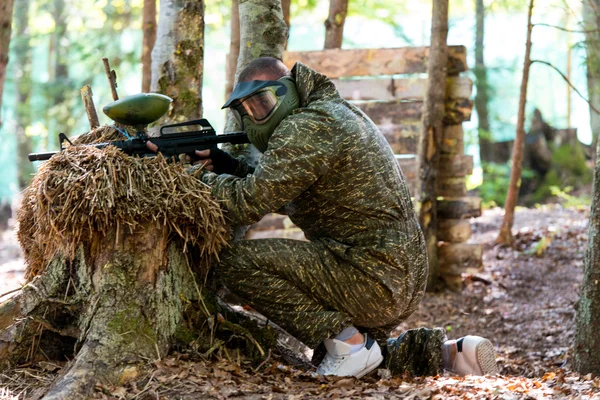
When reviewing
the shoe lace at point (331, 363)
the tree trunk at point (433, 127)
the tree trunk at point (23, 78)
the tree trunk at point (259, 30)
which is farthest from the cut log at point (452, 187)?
the tree trunk at point (23, 78)

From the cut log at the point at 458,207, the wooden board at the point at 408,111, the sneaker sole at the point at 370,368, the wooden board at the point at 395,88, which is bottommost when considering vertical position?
the sneaker sole at the point at 370,368

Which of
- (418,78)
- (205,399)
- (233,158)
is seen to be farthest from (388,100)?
(205,399)

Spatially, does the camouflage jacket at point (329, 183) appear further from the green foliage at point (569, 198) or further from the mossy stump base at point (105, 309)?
the green foliage at point (569, 198)

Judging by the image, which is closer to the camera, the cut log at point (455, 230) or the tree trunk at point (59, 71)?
the cut log at point (455, 230)

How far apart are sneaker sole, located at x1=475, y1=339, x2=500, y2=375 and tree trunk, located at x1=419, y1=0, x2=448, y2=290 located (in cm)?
323

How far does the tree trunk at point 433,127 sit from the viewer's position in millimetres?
7480

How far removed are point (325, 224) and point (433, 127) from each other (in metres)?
3.73

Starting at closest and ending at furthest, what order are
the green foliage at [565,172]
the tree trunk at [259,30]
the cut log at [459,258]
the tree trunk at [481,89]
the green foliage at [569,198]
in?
the tree trunk at [259,30] → the cut log at [459,258] → the green foliage at [569,198] → the green foliage at [565,172] → the tree trunk at [481,89]

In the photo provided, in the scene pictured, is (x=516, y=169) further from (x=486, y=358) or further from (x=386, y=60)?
(x=486, y=358)

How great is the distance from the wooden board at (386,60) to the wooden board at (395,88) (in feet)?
0.30

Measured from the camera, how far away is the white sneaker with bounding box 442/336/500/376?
4297mm

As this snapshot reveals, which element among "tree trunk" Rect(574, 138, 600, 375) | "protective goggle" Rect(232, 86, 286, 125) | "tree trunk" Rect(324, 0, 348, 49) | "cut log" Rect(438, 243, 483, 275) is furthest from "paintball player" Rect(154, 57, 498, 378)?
"tree trunk" Rect(324, 0, 348, 49)

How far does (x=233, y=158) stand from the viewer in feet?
14.1

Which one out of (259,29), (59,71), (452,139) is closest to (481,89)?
(452,139)
